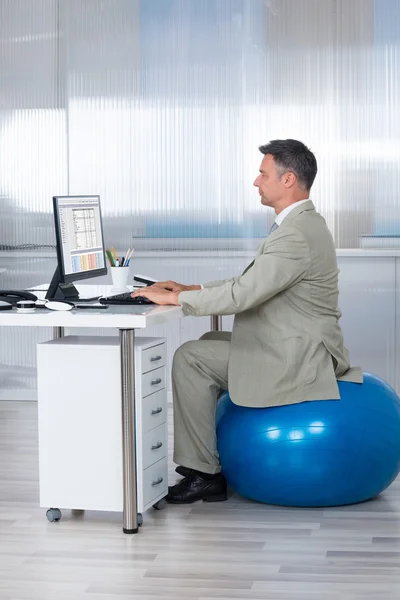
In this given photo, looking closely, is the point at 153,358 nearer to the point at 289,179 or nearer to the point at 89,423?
the point at 89,423

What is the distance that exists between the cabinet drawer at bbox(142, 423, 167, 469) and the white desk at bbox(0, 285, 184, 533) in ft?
0.37

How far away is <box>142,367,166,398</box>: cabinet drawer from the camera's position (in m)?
3.50

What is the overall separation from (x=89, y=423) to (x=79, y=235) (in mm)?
871

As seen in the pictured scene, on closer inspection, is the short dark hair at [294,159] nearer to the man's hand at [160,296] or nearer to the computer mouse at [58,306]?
the man's hand at [160,296]

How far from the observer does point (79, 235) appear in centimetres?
405

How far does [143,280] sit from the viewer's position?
4297 millimetres

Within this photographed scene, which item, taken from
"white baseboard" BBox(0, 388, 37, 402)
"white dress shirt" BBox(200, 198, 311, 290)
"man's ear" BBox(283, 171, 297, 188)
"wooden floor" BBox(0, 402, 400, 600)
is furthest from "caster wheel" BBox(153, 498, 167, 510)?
"white baseboard" BBox(0, 388, 37, 402)

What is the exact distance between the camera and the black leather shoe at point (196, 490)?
12.5 ft

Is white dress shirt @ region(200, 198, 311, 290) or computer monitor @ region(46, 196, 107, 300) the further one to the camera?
computer monitor @ region(46, 196, 107, 300)

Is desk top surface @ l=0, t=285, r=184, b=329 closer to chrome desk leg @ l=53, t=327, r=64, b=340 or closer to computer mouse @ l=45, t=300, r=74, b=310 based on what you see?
computer mouse @ l=45, t=300, r=74, b=310

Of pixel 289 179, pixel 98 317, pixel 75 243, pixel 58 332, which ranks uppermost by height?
pixel 289 179

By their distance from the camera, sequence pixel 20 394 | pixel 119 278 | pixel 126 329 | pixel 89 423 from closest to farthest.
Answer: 1. pixel 126 329
2. pixel 89 423
3. pixel 119 278
4. pixel 20 394

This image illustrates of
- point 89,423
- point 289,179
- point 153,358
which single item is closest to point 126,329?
point 153,358

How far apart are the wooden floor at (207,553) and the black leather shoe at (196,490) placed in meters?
0.04
